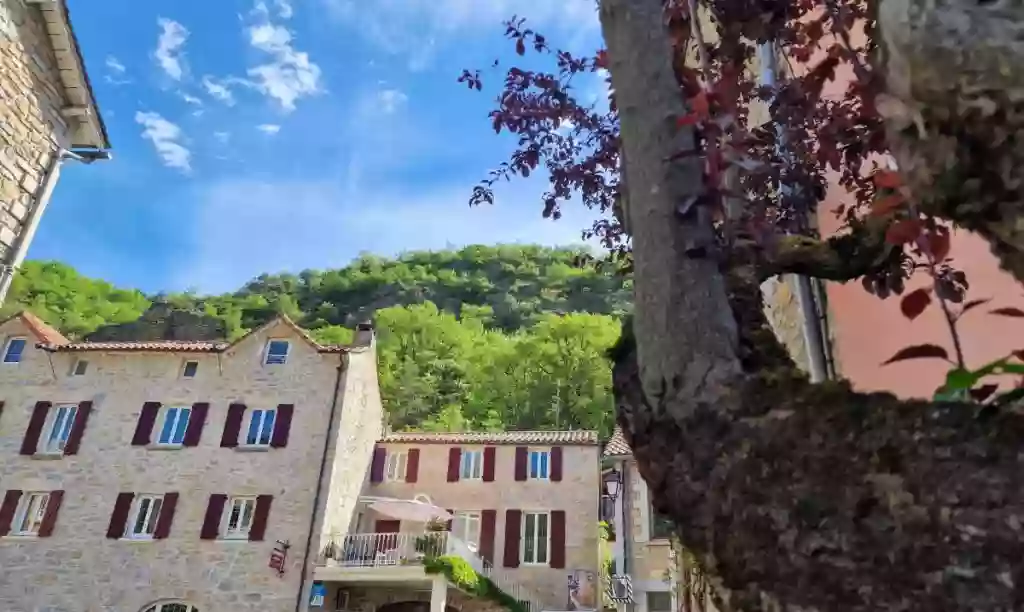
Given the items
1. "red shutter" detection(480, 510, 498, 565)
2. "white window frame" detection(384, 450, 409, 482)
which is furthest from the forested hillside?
"white window frame" detection(384, 450, 409, 482)

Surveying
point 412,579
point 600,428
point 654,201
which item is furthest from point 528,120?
point 600,428

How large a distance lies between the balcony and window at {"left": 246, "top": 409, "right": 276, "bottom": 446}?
11.4ft

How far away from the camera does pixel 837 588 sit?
1455 mm

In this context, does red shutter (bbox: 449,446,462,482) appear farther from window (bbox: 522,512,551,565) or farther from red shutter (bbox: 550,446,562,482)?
red shutter (bbox: 550,446,562,482)

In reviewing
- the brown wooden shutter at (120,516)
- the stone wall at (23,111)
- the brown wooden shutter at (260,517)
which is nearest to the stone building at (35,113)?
the stone wall at (23,111)

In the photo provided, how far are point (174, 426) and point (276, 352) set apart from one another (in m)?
3.45

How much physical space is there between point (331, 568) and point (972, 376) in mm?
18718

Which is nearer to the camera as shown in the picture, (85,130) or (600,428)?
(85,130)

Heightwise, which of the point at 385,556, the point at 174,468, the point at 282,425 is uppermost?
the point at 282,425

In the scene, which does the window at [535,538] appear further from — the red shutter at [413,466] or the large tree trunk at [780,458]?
the large tree trunk at [780,458]

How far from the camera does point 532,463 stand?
22891mm

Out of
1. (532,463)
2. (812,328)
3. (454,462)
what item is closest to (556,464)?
(532,463)

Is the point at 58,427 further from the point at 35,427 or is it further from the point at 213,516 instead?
the point at 213,516

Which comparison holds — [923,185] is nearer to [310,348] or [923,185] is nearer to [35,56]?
[35,56]
